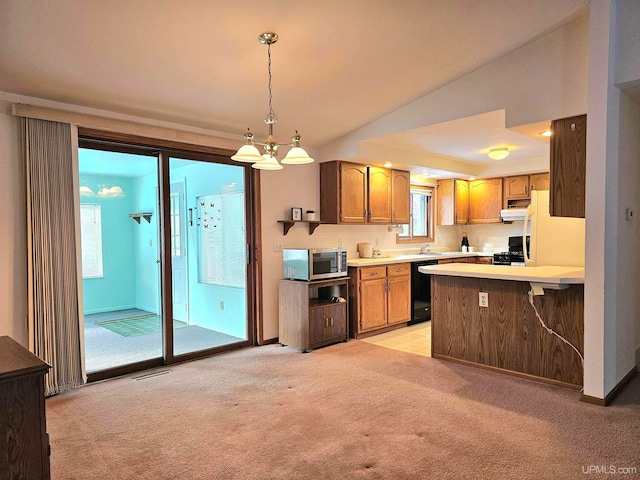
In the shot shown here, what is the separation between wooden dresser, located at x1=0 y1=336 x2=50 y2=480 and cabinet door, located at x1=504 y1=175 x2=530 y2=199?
654cm

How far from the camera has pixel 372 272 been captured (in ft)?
16.9

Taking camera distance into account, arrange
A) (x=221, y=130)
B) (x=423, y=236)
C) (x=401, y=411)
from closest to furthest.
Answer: (x=401, y=411), (x=221, y=130), (x=423, y=236)

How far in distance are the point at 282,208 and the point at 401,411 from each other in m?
2.74

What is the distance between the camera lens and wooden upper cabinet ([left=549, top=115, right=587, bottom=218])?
3279mm

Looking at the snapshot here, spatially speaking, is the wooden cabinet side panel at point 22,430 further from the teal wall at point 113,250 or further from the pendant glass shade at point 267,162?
the teal wall at point 113,250

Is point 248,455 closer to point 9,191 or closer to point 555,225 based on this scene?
point 9,191

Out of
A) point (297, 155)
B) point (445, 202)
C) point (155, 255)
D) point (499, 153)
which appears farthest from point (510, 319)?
point (155, 255)

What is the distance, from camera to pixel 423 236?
23.1 ft

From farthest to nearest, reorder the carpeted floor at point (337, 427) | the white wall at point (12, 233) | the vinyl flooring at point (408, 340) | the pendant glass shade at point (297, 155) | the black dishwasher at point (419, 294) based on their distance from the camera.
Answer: the black dishwasher at point (419, 294), the vinyl flooring at point (408, 340), the white wall at point (12, 233), the pendant glass shade at point (297, 155), the carpeted floor at point (337, 427)

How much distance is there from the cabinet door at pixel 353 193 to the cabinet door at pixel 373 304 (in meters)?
0.84

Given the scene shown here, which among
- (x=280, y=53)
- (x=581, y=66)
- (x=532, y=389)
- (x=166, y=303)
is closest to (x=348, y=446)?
(x=532, y=389)

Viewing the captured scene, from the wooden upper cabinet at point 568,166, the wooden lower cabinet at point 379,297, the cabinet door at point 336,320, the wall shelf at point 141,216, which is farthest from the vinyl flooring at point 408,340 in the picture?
the wall shelf at point 141,216

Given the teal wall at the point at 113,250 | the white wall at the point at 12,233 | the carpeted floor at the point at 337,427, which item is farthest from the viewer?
the teal wall at the point at 113,250

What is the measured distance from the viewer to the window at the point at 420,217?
269 inches
